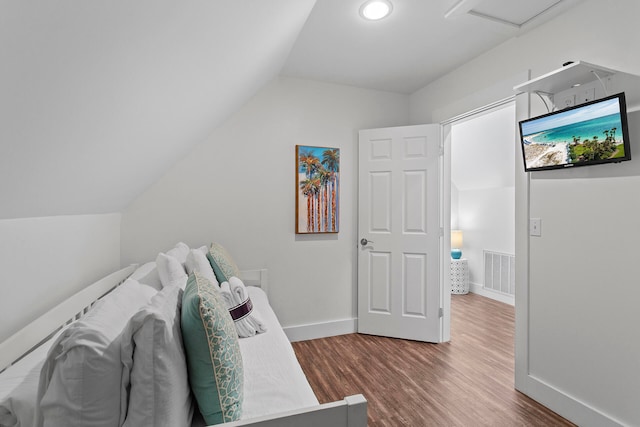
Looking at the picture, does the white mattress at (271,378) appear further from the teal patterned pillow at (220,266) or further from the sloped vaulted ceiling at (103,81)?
the sloped vaulted ceiling at (103,81)

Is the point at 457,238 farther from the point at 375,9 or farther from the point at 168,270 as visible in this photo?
the point at 168,270

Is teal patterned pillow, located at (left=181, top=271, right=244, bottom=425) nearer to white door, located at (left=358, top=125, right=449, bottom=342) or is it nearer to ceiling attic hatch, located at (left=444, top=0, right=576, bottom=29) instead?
ceiling attic hatch, located at (left=444, top=0, right=576, bottom=29)

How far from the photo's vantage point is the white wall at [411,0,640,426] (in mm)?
1647

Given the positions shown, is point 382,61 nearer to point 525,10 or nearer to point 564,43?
point 525,10

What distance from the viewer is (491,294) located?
4.45m

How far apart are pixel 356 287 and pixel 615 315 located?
2.00 m

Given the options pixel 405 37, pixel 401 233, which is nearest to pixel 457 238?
pixel 401 233

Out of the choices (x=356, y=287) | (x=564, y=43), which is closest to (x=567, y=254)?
(x=564, y=43)

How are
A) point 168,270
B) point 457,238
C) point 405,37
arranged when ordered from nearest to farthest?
1. point 168,270
2. point 405,37
3. point 457,238

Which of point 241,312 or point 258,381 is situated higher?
point 241,312

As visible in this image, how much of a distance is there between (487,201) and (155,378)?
480 centimetres

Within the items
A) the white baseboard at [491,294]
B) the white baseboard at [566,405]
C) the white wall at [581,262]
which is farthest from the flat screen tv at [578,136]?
the white baseboard at [491,294]

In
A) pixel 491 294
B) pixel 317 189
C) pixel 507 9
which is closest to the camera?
pixel 507 9

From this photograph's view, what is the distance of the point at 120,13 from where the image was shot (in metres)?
0.61
